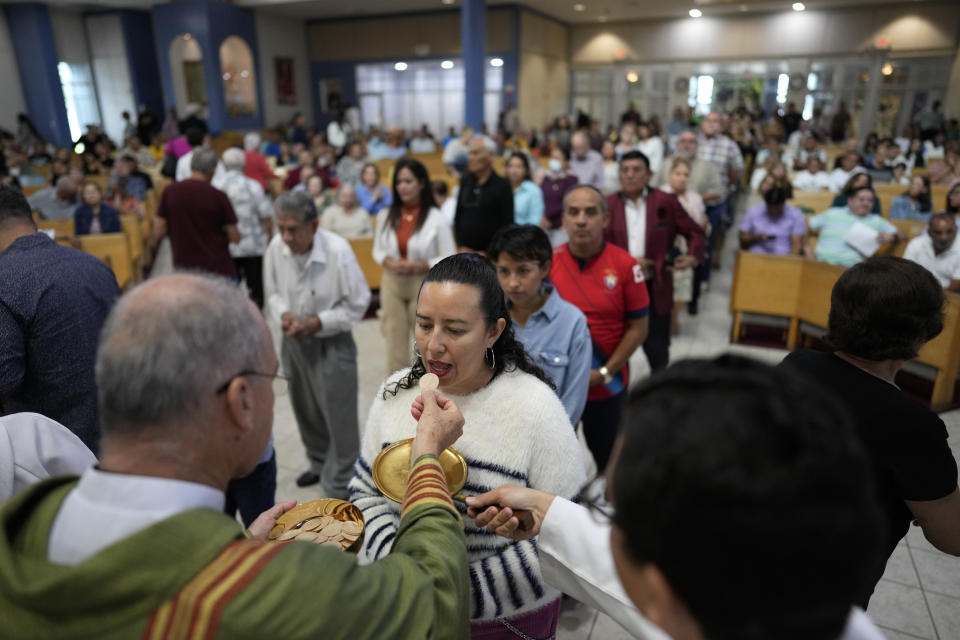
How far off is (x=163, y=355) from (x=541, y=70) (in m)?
20.1

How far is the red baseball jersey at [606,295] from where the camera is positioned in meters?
2.83

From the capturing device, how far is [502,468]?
1538mm

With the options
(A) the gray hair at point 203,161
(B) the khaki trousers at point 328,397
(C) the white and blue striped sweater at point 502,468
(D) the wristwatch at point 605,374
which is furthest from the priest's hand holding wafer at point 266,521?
(A) the gray hair at point 203,161

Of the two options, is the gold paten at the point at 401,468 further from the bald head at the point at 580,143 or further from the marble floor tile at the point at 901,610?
the bald head at the point at 580,143

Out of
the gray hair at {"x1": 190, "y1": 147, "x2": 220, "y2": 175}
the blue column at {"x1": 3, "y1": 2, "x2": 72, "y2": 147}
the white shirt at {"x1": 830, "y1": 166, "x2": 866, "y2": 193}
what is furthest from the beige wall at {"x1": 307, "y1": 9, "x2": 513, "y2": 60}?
the gray hair at {"x1": 190, "y1": 147, "x2": 220, "y2": 175}

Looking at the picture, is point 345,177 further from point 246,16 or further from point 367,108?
point 367,108

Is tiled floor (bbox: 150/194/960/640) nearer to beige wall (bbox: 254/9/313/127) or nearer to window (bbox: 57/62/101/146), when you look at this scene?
beige wall (bbox: 254/9/313/127)

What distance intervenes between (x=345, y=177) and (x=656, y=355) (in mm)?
7170

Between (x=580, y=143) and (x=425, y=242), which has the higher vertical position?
(x=580, y=143)

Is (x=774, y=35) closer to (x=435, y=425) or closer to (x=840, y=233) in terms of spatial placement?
(x=840, y=233)

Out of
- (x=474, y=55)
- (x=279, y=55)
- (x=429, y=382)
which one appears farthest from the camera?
(x=279, y=55)

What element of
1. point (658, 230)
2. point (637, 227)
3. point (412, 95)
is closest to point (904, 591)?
point (658, 230)

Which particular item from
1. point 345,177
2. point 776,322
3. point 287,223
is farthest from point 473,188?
point 345,177

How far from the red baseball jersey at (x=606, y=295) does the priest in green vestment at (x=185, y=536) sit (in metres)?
1.90
